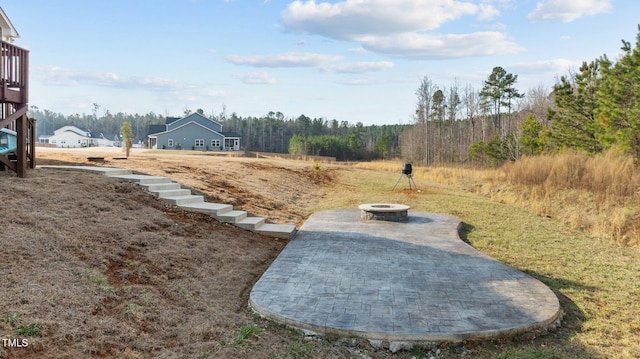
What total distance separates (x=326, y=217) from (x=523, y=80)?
3934 cm

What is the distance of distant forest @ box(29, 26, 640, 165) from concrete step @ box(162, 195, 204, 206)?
1264 centimetres

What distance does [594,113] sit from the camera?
17781mm

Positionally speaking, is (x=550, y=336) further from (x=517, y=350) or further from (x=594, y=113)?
(x=594, y=113)

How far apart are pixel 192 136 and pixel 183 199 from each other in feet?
123

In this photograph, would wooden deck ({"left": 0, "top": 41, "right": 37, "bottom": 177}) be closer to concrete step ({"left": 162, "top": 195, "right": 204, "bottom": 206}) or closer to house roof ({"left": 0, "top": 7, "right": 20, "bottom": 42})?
concrete step ({"left": 162, "top": 195, "right": 204, "bottom": 206})

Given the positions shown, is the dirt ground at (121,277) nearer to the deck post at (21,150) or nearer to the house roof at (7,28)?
the deck post at (21,150)

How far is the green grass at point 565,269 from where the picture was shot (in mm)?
3992

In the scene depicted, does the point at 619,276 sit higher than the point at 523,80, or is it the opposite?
the point at 523,80

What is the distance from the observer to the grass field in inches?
141

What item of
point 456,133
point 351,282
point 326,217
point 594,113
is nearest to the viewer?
point 351,282

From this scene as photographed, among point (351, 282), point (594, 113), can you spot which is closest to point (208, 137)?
point (594, 113)

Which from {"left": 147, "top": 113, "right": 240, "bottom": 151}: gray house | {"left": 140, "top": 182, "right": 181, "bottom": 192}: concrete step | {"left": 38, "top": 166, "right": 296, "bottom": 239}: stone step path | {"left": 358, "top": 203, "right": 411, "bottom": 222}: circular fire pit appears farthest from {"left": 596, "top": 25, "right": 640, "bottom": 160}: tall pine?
{"left": 147, "top": 113, "right": 240, "bottom": 151}: gray house

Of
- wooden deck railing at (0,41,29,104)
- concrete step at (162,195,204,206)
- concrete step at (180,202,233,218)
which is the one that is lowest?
concrete step at (180,202,233,218)

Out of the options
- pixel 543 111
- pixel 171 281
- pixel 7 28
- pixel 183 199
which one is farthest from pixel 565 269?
pixel 543 111
